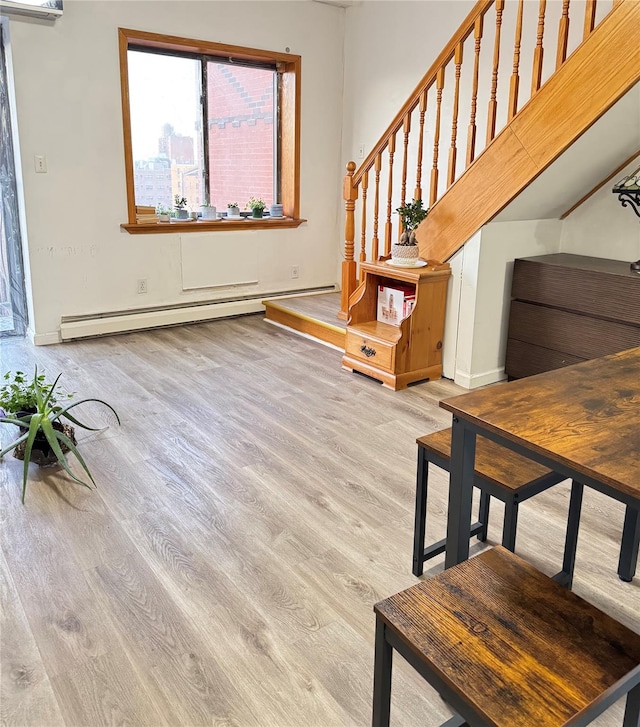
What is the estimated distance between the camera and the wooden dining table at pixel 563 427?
4.08 feet

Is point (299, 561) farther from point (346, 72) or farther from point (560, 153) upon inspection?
point (346, 72)

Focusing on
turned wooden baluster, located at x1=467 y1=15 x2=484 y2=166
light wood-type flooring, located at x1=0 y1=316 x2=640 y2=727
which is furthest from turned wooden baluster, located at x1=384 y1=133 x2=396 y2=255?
light wood-type flooring, located at x1=0 y1=316 x2=640 y2=727

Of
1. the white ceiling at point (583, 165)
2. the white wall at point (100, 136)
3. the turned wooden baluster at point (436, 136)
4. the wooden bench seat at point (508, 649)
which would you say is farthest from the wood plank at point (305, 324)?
the wooden bench seat at point (508, 649)

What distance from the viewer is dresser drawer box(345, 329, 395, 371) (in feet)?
12.3

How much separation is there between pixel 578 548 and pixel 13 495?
2148 millimetres

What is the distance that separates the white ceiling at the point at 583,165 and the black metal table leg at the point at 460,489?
2.05 metres

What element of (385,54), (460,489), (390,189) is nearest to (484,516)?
(460,489)

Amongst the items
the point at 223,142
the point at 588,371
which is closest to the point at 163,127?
the point at 223,142

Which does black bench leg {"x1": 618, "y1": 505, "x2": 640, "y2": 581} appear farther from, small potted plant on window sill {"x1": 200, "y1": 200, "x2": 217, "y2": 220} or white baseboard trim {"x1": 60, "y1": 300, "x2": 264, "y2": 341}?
small potted plant on window sill {"x1": 200, "y1": 200, "x2": 217, "y2": 220}

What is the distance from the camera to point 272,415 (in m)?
3.40

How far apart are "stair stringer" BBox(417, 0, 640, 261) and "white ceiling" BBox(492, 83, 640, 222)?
8 cm

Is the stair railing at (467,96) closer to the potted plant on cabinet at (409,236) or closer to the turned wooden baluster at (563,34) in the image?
the turned wooden baluster at (563,34)

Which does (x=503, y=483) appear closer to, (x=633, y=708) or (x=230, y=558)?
(x=633, y=708)

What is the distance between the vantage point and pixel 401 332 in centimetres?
367
